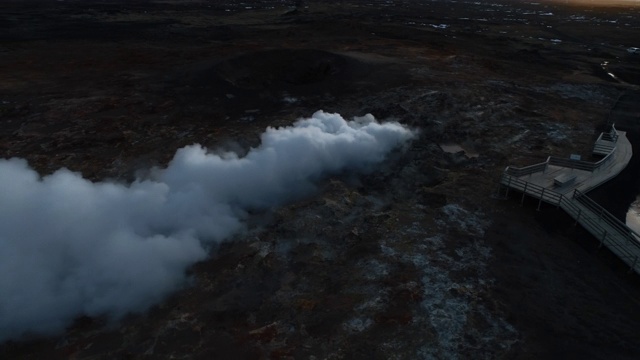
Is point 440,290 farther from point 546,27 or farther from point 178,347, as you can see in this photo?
point 546,27

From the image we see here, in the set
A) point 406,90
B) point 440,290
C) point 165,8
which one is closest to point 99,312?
point 440,290

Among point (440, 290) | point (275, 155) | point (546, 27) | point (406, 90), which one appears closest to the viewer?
point (440, 290)

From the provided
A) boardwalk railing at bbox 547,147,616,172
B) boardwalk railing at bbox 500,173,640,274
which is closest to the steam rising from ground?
boardwalk railing at bbox 500,173,640,274

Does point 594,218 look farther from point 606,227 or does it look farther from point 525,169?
point 525,169

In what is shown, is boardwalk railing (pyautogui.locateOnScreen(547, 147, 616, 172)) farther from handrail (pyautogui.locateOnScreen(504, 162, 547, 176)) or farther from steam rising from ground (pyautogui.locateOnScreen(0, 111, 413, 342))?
steam rising from ground (pyautogui.locateOnScreen(0, 111, 413, 342))

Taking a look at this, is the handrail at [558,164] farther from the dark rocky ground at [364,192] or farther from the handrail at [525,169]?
the dark rocky ground at [364,192]

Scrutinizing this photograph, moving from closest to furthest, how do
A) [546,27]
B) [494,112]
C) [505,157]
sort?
[505,157] < [494,112] < [546,27]
